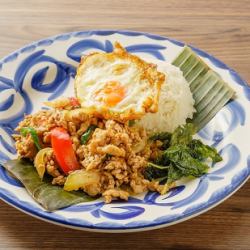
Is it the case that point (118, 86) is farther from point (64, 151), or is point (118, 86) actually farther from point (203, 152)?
point (203, 152)

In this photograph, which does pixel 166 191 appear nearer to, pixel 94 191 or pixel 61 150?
pixel 94 191

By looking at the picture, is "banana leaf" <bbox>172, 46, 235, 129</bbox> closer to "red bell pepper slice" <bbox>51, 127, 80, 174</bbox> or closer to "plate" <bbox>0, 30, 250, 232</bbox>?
"plate" <bbox>0, 30, 250, 232</bbox>

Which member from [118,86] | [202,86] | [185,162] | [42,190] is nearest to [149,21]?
[202,86]

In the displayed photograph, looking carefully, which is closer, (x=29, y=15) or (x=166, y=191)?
(x=166, y=191)

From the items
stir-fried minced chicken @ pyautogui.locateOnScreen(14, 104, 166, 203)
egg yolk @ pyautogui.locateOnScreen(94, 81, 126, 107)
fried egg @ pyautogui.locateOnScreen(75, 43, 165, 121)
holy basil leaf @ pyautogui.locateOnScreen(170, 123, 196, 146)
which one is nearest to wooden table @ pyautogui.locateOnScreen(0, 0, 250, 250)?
holy basil leaf @ pyautogui.locateOnScreen(170, 123, 196, 146)

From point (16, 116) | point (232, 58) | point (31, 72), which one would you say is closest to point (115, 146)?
point (16, 116)

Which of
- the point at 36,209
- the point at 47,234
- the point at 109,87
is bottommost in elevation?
the point at 47,234
